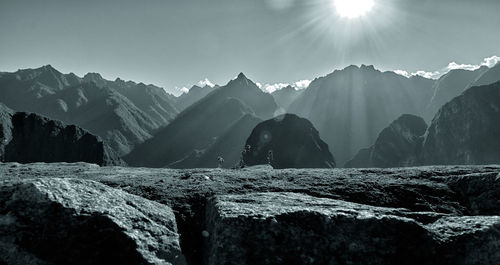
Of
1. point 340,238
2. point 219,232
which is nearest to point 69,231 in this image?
point 219,232

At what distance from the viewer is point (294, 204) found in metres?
7.50

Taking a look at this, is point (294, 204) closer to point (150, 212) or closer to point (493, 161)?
point (150, 212)

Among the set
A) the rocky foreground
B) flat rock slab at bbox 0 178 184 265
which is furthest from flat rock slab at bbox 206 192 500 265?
flat rock slab at bbox 0 178 184 265

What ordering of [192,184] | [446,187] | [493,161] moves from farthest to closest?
[493,161]
[446,187]
[192,184]

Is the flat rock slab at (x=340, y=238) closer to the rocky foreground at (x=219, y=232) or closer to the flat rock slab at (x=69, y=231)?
the rocky foreground at (x=219, y=232)

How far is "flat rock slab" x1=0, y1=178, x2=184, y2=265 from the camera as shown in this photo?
5.27 m

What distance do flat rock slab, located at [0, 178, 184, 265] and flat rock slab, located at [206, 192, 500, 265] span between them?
130 centimetres

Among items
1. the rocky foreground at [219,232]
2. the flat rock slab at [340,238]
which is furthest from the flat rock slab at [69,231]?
the flat rock slab at [340,238]

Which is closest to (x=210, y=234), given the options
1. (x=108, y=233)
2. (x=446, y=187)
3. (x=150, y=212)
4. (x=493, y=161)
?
(x=150, y=212)

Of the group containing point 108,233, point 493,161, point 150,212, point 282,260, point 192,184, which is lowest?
point 282,260

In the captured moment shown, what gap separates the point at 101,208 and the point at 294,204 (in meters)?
4.25

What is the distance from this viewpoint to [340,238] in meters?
6.05

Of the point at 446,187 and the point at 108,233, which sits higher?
the point at 446,187

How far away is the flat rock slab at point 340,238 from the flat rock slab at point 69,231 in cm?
130
